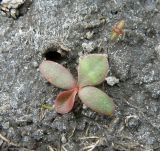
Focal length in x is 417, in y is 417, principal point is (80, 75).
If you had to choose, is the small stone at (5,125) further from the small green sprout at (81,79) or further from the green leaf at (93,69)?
the green leaf at (93,69)

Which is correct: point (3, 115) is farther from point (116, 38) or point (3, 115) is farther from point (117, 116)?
point (116, 38)

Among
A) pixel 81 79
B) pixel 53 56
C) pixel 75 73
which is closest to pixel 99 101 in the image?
pixel 81 79

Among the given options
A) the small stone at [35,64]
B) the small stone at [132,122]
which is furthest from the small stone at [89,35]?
the small stone at [132,122]

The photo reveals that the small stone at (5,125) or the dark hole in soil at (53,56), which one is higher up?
the dark hole in soil at (53,56)

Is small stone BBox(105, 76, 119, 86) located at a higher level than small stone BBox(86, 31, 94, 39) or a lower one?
lower

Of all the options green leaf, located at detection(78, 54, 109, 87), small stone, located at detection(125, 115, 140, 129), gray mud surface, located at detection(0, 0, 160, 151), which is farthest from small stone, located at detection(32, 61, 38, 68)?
small stone, located at detection(125, 115, 140, 129)

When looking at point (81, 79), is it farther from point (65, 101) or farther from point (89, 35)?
point (89, 35)

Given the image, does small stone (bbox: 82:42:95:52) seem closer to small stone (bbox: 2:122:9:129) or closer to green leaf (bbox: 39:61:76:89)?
green leaf (bbox: 39:61:76:89)
